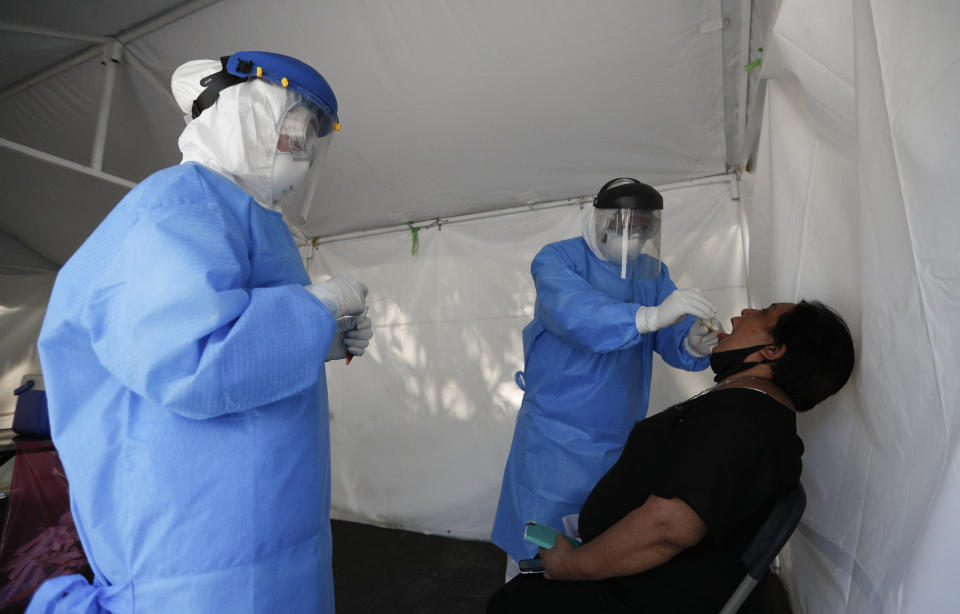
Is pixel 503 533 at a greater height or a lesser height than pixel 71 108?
lesser

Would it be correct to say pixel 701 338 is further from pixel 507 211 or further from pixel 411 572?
pixel 411 572

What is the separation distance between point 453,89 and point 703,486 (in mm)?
1828

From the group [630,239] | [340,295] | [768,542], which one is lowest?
[768,542]

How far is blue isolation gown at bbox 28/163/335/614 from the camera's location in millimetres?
636

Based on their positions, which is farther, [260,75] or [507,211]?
[507,211]

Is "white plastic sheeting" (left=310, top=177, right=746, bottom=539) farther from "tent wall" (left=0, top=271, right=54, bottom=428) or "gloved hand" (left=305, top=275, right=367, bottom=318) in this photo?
"tent wall" (left=0, top=271, right=54, bottom=428)

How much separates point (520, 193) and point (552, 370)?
1.44 meters

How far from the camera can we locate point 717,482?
0.82 metres

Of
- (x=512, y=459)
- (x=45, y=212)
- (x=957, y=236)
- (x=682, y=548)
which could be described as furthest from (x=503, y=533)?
(x=45, y=212)

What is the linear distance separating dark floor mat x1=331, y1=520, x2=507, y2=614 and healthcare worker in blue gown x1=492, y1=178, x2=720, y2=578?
2.68 feet

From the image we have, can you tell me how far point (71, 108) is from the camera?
2.51 meters

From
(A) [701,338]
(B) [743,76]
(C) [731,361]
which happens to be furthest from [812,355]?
(B) [743,76]

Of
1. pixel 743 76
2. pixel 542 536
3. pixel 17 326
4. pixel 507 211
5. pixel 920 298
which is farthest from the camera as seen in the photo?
pixel 17 326

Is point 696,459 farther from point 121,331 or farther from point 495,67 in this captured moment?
point 495,67
